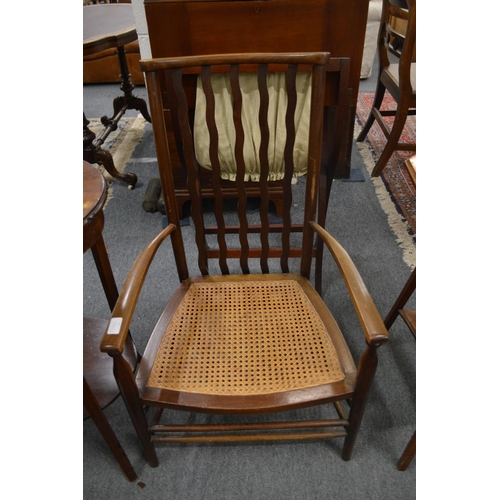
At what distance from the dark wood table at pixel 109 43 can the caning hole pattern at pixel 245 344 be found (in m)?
1.43

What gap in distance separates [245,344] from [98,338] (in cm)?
65

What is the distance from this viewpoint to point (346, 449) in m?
1.11

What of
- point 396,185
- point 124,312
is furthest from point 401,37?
point 124,312

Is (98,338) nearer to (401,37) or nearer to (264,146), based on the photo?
(264,146)

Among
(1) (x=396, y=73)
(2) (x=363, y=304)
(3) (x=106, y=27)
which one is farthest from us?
(1) (x=396, y=73)

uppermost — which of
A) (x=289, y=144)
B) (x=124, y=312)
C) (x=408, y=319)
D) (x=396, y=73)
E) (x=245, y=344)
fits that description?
(x=289, y=144)

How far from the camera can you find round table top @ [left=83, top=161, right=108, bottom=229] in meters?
0.85

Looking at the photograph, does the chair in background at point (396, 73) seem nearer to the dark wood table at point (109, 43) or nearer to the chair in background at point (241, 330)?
the chair in background at point (241, 330)

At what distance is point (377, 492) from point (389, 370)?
419mm

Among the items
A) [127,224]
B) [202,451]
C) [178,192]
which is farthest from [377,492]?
[127,224]

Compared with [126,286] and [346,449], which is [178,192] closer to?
[126,286]

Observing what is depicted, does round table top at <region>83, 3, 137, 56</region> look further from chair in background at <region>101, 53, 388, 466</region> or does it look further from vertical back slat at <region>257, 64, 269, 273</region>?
vertical back slat at <region>257, 64, 269, 273</region>

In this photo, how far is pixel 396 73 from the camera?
7.58 ft

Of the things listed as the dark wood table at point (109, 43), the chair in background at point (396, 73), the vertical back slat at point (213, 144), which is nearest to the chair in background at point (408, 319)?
the vertical back slat at point (213, 144)
